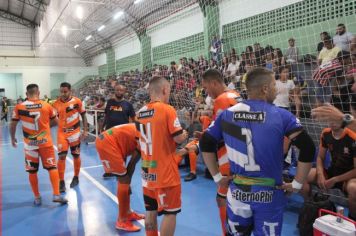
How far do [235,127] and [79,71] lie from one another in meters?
19.9

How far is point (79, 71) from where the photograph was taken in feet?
66.7

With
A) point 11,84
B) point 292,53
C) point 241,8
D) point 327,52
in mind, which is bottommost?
point 327,52

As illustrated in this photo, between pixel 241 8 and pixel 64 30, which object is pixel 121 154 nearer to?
pixel 241 8

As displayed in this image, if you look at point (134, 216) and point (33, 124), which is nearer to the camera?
point (134, 216)

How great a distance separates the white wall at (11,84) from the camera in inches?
1130

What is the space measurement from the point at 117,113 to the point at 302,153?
346cm

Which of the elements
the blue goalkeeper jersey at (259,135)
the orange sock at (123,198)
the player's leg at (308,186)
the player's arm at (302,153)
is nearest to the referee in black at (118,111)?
the orange sock at (123,198)

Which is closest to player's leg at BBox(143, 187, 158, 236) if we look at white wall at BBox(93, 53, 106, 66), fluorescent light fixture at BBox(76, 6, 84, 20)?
fluorescent light fixture at BBox(76, 6, 84, 20)

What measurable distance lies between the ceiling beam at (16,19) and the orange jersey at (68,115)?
2885 centimetres

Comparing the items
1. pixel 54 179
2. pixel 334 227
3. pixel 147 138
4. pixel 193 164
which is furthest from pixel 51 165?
pixel 334 227

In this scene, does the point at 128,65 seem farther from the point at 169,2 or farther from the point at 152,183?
the point at 152,183

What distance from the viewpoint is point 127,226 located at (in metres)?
3.61

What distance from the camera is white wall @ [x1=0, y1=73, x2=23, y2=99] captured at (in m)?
28.7

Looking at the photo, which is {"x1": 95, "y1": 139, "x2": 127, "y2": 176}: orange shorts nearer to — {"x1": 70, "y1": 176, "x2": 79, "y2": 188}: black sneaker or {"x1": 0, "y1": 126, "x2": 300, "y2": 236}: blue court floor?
{"x1": 0, "y1": 126, "x2": 300, "y2": 236}: blue court floor
